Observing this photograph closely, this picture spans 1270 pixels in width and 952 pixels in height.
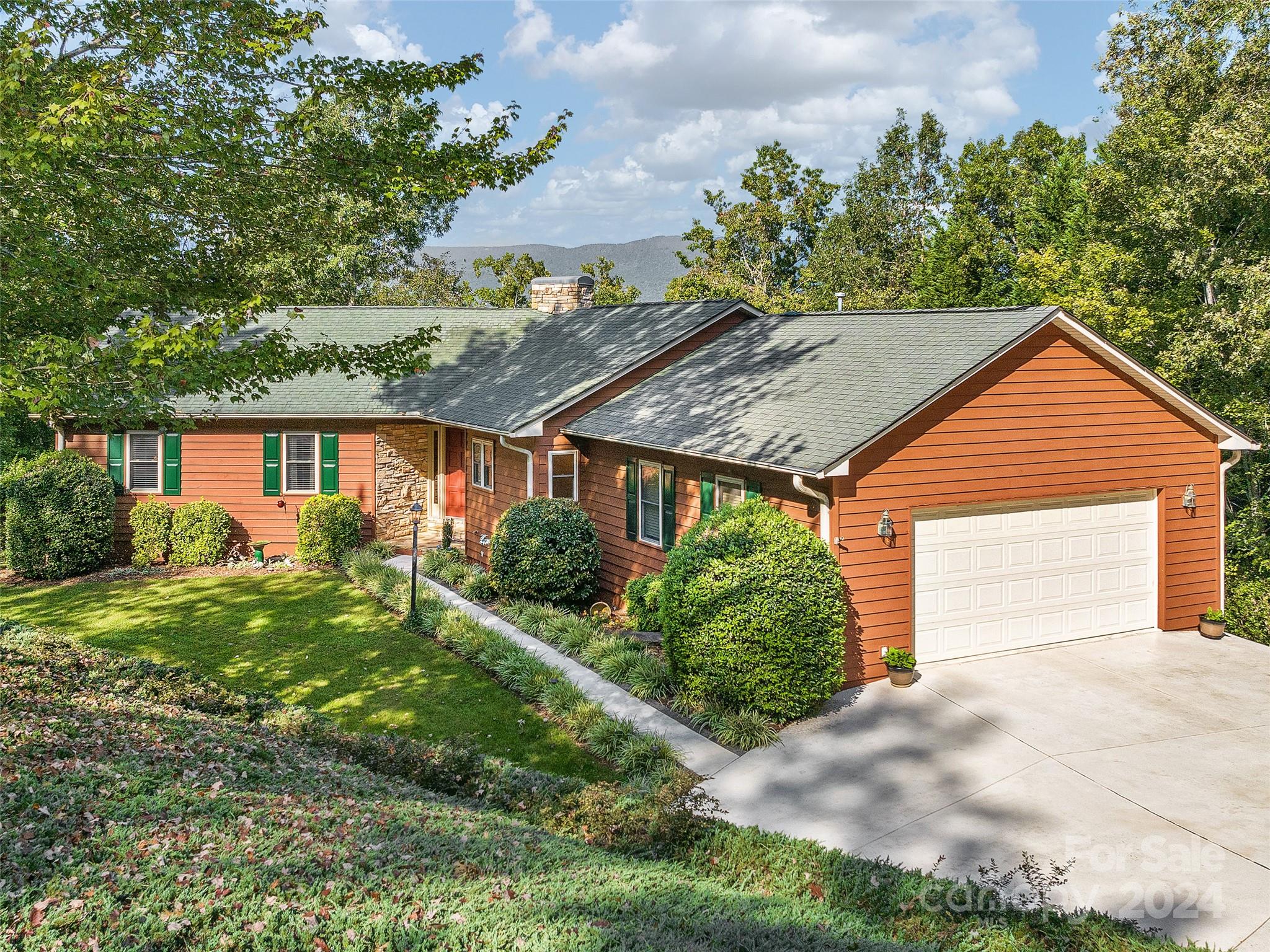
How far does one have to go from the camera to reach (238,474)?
61.7 feet

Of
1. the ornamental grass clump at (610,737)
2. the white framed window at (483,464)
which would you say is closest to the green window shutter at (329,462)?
the white framed window at (483,464)

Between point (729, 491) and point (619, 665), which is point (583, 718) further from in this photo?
point (729, 491)

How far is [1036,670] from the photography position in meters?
10.9

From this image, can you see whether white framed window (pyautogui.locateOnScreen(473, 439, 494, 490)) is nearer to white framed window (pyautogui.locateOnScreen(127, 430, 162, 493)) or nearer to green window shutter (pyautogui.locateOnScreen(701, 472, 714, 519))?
green window shutter (pyautogui.locateOnScreen(701, 472, 714, 519))

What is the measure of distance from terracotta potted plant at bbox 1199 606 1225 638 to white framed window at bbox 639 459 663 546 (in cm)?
774

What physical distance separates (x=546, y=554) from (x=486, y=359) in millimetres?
8543

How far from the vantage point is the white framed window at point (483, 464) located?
57.3 feet

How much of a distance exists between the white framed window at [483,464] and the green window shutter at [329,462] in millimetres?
3115

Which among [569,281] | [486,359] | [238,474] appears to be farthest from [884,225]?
[238,474]

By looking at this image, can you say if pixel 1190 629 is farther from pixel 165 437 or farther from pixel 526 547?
pixel 165 437

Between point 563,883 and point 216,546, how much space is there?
52.5 feet

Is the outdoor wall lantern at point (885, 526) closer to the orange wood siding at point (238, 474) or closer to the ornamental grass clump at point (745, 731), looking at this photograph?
the ornamental grass clump at point (745, 731)

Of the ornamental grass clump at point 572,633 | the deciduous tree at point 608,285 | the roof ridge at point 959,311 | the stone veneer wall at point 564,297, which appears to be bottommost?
the ornamental grass clump at point 572,633

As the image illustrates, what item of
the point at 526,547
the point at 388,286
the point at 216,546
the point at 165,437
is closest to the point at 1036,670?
the point at 526,547
